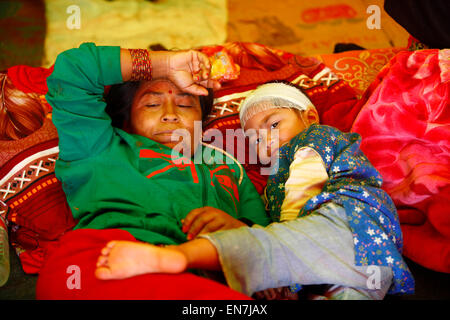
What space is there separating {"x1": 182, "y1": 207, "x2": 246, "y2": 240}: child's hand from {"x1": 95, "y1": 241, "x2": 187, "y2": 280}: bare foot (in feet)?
0.75

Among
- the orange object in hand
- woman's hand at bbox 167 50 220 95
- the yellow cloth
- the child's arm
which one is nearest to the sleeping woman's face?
woman's hand at bbox 167 50 220 95

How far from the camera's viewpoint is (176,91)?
1.53 meters

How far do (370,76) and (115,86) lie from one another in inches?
48.8

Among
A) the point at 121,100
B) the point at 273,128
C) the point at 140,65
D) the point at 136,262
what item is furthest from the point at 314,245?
the point at 121,100

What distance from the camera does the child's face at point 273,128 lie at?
1.54 m

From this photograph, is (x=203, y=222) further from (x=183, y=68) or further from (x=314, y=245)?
(x=183, y=68)

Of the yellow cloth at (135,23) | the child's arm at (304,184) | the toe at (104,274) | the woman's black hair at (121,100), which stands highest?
the yellow cloth at (135,23)

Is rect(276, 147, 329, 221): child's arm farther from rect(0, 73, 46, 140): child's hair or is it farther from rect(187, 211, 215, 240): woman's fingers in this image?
rect(0, 73, 46, 140): child's hair

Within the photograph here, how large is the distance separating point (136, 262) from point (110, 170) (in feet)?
1.70

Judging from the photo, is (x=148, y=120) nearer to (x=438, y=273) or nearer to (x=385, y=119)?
(x=385, y=119)

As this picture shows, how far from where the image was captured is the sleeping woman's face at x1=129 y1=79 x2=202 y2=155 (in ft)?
4.81

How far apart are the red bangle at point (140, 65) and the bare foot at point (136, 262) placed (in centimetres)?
74

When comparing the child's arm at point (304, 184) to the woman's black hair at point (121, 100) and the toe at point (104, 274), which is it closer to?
the toe at point (104, 274)

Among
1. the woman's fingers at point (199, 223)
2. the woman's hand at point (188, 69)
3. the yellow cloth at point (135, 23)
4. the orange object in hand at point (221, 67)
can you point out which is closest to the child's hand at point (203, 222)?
the woman's fingers at point (199, 223)
